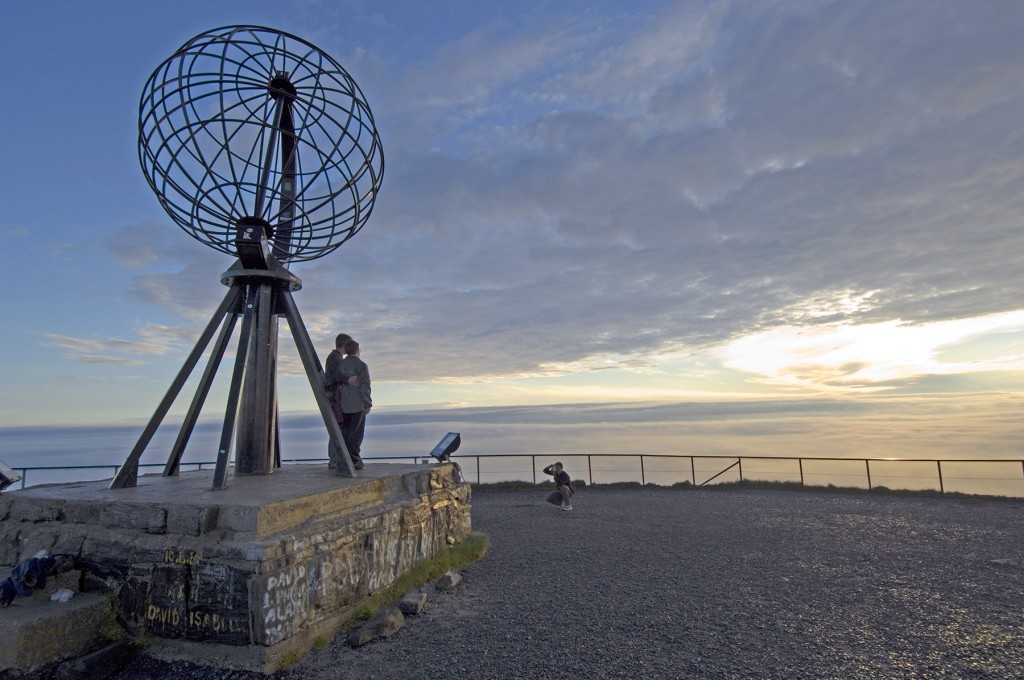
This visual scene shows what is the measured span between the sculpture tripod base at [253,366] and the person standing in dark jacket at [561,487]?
790 centimetres

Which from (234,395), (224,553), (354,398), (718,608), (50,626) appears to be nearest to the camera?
(50,626)

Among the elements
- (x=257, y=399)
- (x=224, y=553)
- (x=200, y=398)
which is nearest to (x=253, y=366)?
(x=257, y=399)

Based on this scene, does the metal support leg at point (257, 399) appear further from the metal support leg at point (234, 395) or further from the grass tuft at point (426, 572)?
the grass tuft at point (426, 572)

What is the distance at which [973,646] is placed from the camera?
5734 mm

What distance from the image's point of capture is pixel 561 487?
598 inches

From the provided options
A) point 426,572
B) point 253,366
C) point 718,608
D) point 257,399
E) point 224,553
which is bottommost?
point 718,608

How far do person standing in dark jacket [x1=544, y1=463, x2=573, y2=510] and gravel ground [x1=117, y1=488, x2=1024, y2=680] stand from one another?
2.55 meters

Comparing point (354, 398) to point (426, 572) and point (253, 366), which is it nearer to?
point (253, 366)

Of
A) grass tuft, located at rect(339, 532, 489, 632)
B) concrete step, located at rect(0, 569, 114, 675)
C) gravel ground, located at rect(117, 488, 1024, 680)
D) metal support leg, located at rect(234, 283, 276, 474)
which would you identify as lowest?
gravel ground, located at rect(117, 488, 1024, 680)

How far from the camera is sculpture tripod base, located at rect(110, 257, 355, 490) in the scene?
826 cm

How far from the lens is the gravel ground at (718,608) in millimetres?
5344

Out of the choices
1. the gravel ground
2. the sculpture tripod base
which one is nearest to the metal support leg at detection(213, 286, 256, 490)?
the sculpture tripod base

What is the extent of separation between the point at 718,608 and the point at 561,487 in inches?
331

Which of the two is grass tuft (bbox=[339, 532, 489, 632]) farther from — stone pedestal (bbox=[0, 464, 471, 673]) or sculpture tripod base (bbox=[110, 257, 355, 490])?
sculpture tripod base (bbox=[110, 257, 355, 490])
